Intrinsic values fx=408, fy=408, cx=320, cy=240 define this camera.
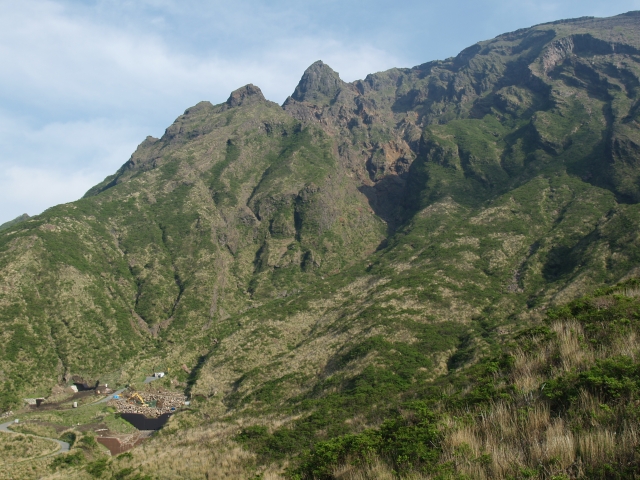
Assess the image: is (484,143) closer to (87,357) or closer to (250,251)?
(250,251)

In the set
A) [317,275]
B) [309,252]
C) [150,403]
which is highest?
[309,252]

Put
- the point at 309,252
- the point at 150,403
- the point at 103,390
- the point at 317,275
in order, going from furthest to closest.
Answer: the point at 309,252, the point at 317,275, the point at 103,390, the point at 150,403

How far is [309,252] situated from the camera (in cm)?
15025

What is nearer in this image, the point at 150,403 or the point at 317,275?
the point at 150,403

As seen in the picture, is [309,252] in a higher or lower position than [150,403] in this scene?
higher

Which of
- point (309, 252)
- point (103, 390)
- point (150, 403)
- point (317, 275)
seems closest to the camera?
point (150, 403)

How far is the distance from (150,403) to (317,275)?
75.8 meters

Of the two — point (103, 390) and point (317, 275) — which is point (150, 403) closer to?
point (103, 390)

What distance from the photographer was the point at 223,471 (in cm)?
1941

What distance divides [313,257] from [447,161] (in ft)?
260

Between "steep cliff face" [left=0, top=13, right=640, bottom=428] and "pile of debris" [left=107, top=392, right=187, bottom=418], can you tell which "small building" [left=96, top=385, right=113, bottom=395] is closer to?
"steep cliff face" [left=0, top=13, right=640, bottom=428]

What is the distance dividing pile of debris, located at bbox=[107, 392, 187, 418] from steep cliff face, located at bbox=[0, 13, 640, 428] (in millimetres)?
4800

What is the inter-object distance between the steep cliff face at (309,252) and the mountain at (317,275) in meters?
0.61

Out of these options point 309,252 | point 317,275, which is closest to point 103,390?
point 317,275
